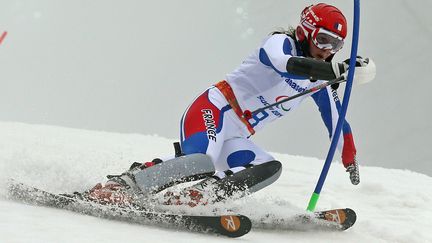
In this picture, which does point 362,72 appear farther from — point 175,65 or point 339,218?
point 175,65

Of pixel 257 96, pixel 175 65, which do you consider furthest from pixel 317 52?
pixel 175 65

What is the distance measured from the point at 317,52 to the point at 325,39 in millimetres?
108

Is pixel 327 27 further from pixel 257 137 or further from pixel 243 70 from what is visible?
pixel 257 137

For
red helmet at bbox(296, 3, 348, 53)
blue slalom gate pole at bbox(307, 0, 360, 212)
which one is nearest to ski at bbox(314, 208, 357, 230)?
blue slalom gate pole at bbox(307, 0, 360, 212)

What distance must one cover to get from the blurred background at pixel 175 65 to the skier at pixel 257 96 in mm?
27883

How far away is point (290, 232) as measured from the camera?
15.2ft

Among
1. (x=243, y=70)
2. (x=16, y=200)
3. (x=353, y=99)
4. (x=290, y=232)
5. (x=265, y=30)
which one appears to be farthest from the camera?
(x=265, y=30)

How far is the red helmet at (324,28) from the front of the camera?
4707 mm

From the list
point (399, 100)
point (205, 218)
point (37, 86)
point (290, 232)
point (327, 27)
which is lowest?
point (399, 100)

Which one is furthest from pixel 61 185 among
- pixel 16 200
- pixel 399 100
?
pixel 399 100

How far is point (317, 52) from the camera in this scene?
4789mm

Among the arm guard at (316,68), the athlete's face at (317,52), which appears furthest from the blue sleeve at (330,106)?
the arm guard at (316,68)

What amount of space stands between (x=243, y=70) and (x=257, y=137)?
38198 millimetres

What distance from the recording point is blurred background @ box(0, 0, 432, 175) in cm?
3538
